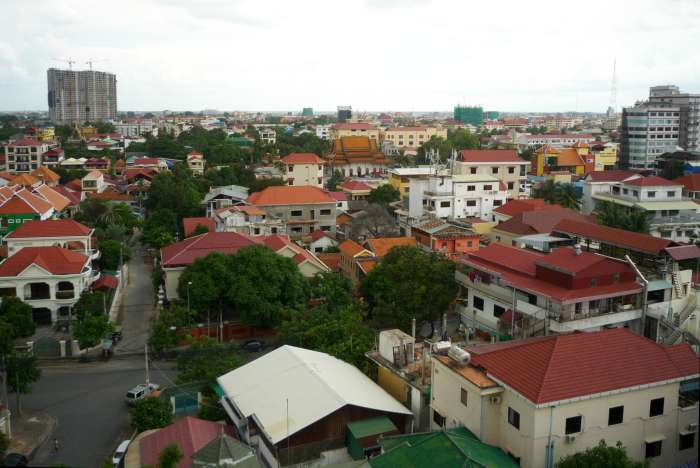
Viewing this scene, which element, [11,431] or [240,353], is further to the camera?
[240,353]

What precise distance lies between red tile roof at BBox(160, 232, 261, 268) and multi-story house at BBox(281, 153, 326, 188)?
74.2ft

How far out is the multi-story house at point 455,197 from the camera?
34.2 m

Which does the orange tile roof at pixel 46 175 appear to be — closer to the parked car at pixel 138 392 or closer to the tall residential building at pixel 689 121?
the parked car at pixel 138 392

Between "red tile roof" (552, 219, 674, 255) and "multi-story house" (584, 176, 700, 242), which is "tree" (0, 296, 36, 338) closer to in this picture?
"red tile roof" (552, 219, 674, 255)

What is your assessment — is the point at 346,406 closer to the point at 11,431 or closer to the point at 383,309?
the point at 383,309

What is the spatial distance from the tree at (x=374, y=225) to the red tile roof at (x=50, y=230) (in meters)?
12.1

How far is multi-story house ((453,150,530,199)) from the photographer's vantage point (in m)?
42.0

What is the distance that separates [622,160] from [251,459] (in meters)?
55.0

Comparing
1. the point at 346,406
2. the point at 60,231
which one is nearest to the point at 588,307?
the point at 346,406

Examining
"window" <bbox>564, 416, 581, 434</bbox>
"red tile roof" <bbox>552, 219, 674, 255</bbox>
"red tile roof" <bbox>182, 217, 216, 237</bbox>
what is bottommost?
"window" <bbox>564, 416, 581, 434</bbox>

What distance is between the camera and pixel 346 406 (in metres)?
13.5

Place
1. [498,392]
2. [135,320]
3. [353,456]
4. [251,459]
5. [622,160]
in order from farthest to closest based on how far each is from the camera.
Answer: [622,160], [135,320], [353,456], [498,392], [251,459]

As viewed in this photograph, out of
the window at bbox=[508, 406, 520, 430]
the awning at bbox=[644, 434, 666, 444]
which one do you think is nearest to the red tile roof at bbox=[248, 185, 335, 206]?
the window at bbox=[508, 406, 520, 430]

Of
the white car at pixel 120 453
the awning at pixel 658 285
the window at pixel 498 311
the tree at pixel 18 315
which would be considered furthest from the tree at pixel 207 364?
the awning at pixel 658 285
